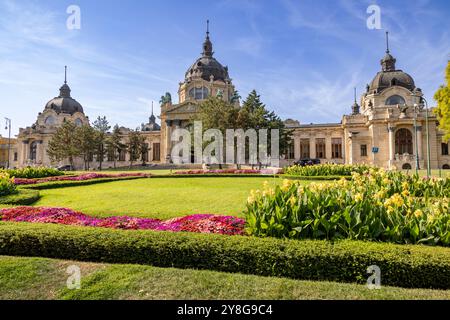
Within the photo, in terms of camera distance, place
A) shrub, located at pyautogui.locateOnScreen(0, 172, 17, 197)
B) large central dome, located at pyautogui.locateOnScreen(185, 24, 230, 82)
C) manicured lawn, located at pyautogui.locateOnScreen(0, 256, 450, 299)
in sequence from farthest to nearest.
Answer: large central dome, located at pyautogui.locateOnScreen(185, 24, 230, 82) < shrub, located at pyautogui.locateOnScreen(0, 172, 17, 197) < manicured lawn, located at pyautogui.locateOnScreen(0, 256, 450, 299)

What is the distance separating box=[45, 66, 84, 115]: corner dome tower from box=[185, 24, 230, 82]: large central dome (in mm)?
31121

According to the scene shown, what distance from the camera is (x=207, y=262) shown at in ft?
16.0

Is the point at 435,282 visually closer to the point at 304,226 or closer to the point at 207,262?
the point at 304,226

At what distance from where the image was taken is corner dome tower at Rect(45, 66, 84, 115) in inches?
2822

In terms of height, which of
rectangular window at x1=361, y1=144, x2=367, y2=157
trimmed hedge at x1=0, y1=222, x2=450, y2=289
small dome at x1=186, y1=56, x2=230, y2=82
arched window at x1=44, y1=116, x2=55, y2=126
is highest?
small dome at x1=186, y1=56, x2=230, y2=82

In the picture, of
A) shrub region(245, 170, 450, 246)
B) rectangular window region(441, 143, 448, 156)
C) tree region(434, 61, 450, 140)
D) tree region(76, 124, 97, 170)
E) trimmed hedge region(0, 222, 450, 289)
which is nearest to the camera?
trimmed hedge region(0, 222, 450, 289)

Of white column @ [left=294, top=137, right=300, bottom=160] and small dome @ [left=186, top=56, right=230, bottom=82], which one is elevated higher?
small dome @ [left=186, top=56, right=230, bottom=82]

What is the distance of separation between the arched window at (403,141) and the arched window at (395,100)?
6.49 m

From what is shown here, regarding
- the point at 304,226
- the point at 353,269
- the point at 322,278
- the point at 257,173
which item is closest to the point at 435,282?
the point at 353,269

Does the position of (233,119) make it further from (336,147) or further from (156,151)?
(156,151)

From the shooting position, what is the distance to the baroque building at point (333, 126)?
48750 millimetres

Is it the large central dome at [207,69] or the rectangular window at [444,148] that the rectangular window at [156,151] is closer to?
the large central dome at [207,69]

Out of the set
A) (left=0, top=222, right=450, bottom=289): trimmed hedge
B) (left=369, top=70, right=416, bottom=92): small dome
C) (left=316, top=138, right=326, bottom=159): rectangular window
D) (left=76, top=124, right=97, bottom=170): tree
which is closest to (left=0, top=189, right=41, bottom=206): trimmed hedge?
(left=0, top=222, right=450, bottom=289): trimmed hedge

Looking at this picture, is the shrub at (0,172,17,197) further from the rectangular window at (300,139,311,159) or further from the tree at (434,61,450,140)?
the rectangular window at (300,139,311,159)
